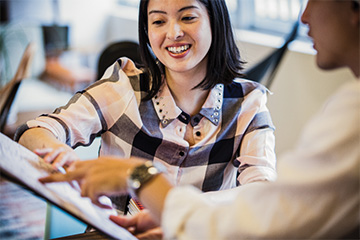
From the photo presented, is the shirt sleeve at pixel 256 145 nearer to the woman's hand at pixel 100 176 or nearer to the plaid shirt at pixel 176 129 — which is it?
the plaid shirt at pixel 176 129

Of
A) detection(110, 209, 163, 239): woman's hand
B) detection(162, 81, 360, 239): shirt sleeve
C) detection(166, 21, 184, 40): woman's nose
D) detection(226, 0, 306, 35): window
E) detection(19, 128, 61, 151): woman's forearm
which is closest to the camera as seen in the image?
detection(162, 81, 360, 239): shirt sleeve

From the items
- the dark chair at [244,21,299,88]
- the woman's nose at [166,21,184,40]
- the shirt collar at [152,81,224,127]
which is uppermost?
the woman's nose at [166,21,184,40]

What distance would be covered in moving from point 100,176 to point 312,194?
34cm

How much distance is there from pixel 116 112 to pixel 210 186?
345 millimetres

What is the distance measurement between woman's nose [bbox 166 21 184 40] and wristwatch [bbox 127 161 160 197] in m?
0.55

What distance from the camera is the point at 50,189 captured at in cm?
74

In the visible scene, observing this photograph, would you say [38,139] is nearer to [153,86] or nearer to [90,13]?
[153,86]

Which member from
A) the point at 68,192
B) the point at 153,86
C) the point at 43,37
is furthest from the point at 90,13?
the point at 68,192

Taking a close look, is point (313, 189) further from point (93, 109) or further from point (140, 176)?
point (93, 109)

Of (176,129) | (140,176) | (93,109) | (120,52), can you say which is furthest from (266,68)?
(140,176)

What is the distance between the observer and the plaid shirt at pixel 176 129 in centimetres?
125

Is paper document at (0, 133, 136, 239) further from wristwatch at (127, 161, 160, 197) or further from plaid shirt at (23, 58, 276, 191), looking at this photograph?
plaid shirt at (23, 58, 276, 191)

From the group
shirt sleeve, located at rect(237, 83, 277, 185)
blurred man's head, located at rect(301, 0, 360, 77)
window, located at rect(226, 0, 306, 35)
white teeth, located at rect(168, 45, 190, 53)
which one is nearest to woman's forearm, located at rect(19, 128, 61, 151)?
white teeth, located at rect(168, 45, 190, 53)

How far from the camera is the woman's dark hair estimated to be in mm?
1268
